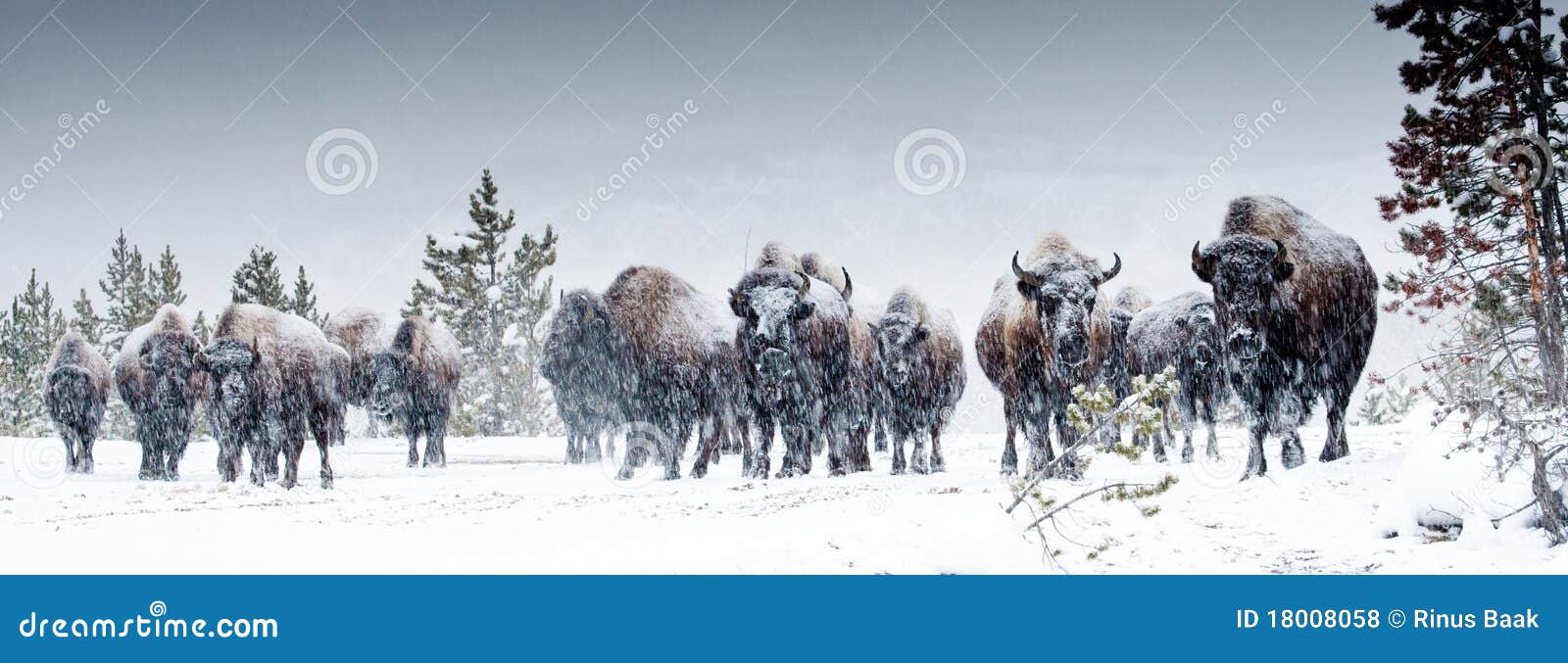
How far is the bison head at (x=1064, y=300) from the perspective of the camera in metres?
11.6

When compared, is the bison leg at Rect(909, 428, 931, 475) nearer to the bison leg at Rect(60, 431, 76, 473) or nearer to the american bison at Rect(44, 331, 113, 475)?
the american bison at Rect(44, 331, 113, 475)

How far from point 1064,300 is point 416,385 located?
1224 cm

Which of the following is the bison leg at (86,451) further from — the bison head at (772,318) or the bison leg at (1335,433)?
the bison leg at (1335,433)

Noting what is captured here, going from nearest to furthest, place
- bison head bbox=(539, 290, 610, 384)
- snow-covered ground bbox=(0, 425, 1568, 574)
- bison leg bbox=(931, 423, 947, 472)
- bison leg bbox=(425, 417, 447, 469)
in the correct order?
1. snow-covered ground bbox=(0, 425, 1568, 574)
2. bison leg bbox=(931, 423, 947, 472)
3. bison head bbox=(539, 290, 610, 384)
4. bison leg bbox=(425, 417, 447, 469)

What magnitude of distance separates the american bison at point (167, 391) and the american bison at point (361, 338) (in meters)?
4.00

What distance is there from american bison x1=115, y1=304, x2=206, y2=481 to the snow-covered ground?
2972 millimetres

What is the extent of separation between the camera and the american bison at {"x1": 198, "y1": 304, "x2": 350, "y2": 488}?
13.2 metres

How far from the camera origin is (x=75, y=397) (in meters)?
18.0

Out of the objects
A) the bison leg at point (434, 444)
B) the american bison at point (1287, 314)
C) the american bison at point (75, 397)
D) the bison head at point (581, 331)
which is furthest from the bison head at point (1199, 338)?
the american bison at point (75, 397)

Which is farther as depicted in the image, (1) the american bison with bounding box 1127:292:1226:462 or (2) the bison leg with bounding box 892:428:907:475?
(2) the bison leg with bounding box 892:428:907:475

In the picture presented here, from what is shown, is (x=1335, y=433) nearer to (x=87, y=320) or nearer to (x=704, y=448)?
(x=704, y=448)

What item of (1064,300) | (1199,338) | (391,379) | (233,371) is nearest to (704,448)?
(1064,300)

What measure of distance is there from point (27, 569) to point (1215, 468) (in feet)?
36.9

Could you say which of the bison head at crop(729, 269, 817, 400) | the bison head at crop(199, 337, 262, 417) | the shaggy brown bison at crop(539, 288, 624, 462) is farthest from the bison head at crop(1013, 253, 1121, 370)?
the bison head at crop(199, 337, 262, 417)
